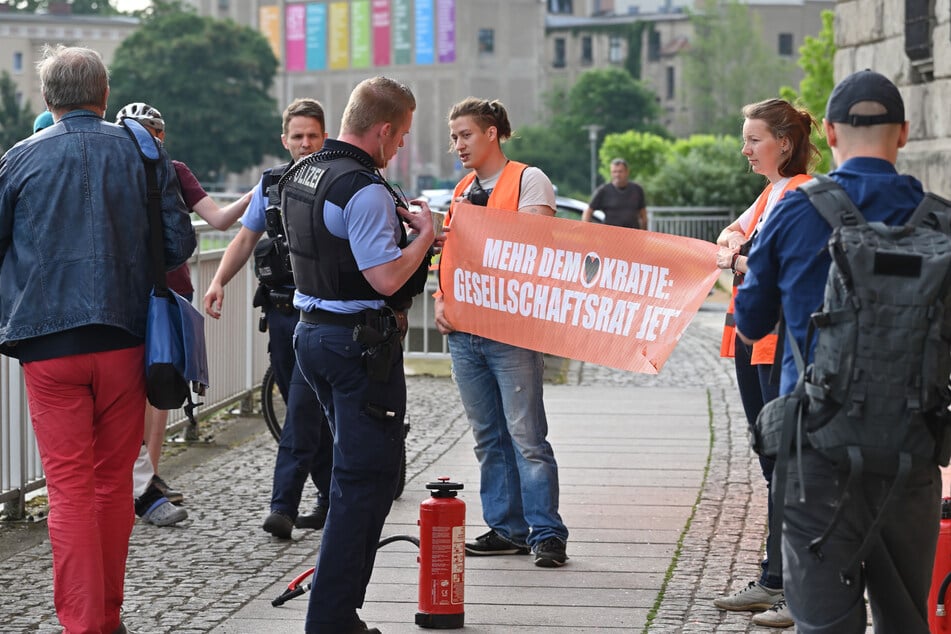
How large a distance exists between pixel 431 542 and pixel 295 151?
2.52 metres

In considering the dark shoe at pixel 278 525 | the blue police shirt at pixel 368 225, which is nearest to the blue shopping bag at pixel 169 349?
the blue police shirt at pixel 368 225

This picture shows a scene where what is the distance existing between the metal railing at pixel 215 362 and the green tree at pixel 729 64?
91.2 metres

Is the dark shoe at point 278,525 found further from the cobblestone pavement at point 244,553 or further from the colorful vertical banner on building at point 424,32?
the colorful vertical banner on building at point 424,32

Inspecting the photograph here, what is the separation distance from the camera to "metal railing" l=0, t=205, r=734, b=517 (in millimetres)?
7617

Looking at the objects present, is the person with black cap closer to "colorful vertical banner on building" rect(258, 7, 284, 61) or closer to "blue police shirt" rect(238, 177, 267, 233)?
"blue police shirt" rect(238, 177, 267, 233)

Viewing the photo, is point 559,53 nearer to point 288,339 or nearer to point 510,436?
point 288,339

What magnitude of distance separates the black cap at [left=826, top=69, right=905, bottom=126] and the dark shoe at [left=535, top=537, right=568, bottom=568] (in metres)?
3.21

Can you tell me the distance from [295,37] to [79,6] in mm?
25934

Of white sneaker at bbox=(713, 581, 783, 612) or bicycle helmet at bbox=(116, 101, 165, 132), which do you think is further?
bicycle helmet at bbox=(116, 101, 165, 132)

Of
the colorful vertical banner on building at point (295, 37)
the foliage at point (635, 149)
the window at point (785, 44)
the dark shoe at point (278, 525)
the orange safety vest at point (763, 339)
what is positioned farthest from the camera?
the colorful vertical banner on building at point (295, 37)

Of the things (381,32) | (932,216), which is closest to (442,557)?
(932,216)

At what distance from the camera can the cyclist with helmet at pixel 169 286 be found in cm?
636

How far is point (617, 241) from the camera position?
6773 millimetres

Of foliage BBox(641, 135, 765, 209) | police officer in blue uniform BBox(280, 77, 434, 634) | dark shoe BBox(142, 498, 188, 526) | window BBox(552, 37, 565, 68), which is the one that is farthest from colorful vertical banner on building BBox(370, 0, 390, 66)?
police officer in blue uniform BBox(280, 77, 434, 634)
